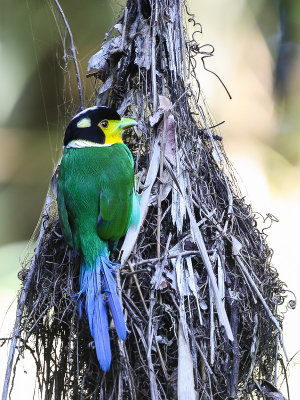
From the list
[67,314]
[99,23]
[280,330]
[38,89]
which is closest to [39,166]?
[38,89]

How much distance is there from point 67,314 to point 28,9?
1.45 metres

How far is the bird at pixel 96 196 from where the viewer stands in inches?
69.3

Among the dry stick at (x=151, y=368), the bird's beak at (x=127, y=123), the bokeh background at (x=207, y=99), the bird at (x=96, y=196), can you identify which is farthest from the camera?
the bokeh background at (x=207, y=99)

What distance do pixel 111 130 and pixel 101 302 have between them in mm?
548

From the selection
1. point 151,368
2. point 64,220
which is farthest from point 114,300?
point 64,220

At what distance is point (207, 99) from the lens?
2434 millimetres

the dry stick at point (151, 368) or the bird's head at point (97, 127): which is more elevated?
the bird's head at point (97, 127)

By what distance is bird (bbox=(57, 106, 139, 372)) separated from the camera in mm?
1760

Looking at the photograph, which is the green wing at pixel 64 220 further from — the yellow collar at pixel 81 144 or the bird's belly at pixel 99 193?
the yellow collar at pixel 81 144

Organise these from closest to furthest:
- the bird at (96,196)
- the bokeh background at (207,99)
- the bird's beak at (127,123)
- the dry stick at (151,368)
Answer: the dry stick at (151,368) → the bird at (96,196) → the bird's beak at (127,123) → the bokeh background at (207,99)

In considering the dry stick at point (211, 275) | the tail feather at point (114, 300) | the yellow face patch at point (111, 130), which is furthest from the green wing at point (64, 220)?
the dry stick at point (211, 275)

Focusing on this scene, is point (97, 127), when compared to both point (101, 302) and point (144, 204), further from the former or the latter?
point (101, 302)

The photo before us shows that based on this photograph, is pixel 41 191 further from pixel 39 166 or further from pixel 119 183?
pixel 119 183

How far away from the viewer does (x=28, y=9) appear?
2.65m
